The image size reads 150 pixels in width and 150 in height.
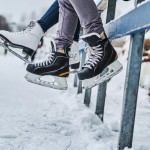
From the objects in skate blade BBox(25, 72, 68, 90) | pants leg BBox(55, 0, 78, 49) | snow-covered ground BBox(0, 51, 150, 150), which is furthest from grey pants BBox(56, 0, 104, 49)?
snow-covered ground BBox(0, 51, 150, 150)

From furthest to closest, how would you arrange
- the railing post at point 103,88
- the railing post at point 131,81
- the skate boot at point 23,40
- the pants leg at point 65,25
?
1. the railing post at point 103,88
2. the skate boot at point 23,40
3. the pants leg at point 65,25
4. the railing post at point 131,81

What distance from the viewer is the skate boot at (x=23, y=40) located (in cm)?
168

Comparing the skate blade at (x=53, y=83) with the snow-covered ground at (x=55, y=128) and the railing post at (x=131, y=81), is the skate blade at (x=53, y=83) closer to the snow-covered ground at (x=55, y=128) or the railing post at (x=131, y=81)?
the snow-covered ground at (x=55, y=128)

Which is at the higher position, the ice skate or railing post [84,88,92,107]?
the ice skate

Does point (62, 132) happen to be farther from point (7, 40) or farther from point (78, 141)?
point (7, 40)

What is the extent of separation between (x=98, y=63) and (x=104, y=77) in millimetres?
76

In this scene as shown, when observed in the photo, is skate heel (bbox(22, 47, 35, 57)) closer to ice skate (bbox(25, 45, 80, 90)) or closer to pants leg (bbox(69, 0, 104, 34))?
ice skate (bbox(25, 45, 80, 90))

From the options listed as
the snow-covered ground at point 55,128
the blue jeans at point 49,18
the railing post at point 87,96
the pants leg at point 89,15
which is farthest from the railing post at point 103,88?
the pants leg at point 89,15

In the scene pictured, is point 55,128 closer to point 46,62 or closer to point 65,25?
point 46,62

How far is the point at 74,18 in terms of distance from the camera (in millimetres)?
1560

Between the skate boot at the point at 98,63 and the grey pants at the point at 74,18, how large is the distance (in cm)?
6

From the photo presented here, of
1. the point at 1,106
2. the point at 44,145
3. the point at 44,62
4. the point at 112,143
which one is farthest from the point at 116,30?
the point at 1,106

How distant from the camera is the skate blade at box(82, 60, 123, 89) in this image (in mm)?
1403

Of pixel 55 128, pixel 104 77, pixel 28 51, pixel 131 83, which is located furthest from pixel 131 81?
pixel 28 51
